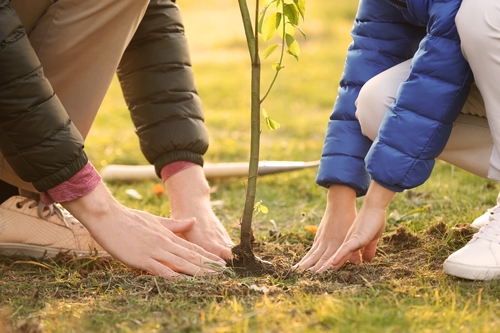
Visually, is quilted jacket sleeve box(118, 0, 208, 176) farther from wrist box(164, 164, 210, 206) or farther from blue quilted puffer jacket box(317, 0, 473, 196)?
blue quilted puffer jacket box(317, 0, 473, 196)

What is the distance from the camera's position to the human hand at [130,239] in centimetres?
196

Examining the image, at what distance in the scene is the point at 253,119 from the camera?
1925 millimetres

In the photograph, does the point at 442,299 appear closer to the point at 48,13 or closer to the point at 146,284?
the point at 146,284

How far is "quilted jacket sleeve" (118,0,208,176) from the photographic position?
2.44m

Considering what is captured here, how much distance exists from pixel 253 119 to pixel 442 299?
0.72 metres

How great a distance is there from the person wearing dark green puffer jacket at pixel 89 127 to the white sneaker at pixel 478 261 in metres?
0.72

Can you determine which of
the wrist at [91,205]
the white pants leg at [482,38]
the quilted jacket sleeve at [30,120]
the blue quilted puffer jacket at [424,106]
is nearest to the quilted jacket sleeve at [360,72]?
the blue quilted puffer jacket at [424,106]

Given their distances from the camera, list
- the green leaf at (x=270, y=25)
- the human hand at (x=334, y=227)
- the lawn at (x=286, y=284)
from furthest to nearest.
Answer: the human hand at (x=334, y=227) → the green leaf at (x=270, y=25) → the lawn at (x=286, y=284)

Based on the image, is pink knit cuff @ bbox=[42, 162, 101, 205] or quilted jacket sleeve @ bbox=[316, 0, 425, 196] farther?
quilted jacket sleeve @ bbox=[316, 0, 425, 196]

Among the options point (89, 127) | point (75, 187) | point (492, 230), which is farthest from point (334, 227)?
point (89, 127)

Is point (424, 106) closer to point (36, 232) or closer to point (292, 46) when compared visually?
point (292, 46)

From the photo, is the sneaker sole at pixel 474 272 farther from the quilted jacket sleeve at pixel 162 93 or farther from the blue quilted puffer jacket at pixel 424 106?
the quilted jacket sleeve at pixel 162 93

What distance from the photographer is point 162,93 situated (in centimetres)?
244

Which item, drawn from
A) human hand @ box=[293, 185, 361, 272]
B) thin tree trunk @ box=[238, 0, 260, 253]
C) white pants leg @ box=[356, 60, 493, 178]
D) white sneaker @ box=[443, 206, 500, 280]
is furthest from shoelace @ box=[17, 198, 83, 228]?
white sneaker @ box=[443, 206, 500, 280]
